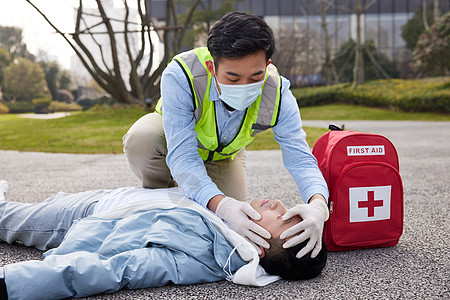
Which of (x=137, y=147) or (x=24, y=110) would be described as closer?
(x=137, y=147)

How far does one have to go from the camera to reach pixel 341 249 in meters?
2.23

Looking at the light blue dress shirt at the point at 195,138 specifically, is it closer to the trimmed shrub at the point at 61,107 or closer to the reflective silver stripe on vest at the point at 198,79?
the reflective silver stripe on vest at the point at 198,79

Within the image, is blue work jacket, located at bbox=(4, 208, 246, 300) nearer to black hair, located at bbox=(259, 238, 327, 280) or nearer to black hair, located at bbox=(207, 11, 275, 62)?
black hair, located at bbox=(259, 238, 327, 280)

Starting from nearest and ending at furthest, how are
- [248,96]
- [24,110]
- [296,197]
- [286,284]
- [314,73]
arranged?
[286,284]
[248,96]
[296,197]
[24,110]
[314,73]

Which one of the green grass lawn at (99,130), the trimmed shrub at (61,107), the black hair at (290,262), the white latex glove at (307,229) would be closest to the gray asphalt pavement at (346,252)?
the black hair at (290,262)

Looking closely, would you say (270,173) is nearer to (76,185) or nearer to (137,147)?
(76,185)

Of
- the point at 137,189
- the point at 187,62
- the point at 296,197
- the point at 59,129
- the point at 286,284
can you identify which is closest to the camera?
the point at 286,284

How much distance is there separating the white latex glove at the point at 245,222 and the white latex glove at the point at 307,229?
0.09 m

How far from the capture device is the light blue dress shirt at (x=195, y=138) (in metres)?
2.02

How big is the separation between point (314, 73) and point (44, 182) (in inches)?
777

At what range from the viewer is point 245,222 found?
5.98 feet

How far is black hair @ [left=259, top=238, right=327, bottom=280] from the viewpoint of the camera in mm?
1790

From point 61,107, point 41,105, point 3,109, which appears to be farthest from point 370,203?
point 61,107

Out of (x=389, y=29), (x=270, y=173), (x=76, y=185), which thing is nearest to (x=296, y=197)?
(x=270, y=173)
